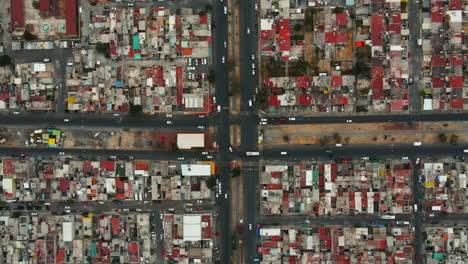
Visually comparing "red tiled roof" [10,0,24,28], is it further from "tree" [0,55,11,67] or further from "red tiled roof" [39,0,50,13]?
"tree" [0,55,11,67]

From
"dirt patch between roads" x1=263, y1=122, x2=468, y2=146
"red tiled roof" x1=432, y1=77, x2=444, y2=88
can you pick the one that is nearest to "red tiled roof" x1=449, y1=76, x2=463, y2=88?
"red tiled roof" x1=432, y1=77, x2=444, y2=88

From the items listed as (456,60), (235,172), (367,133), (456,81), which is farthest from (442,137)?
(235,172)

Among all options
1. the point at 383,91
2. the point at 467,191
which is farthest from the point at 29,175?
the point at 467,191

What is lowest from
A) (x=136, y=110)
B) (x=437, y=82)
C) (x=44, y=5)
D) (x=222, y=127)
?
(x=222, y=127)

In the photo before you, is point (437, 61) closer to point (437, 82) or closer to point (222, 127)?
point (437, 82)

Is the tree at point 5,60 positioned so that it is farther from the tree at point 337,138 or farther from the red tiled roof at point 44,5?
the tree at point 337,138

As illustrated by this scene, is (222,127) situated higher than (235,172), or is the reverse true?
(222,127)
